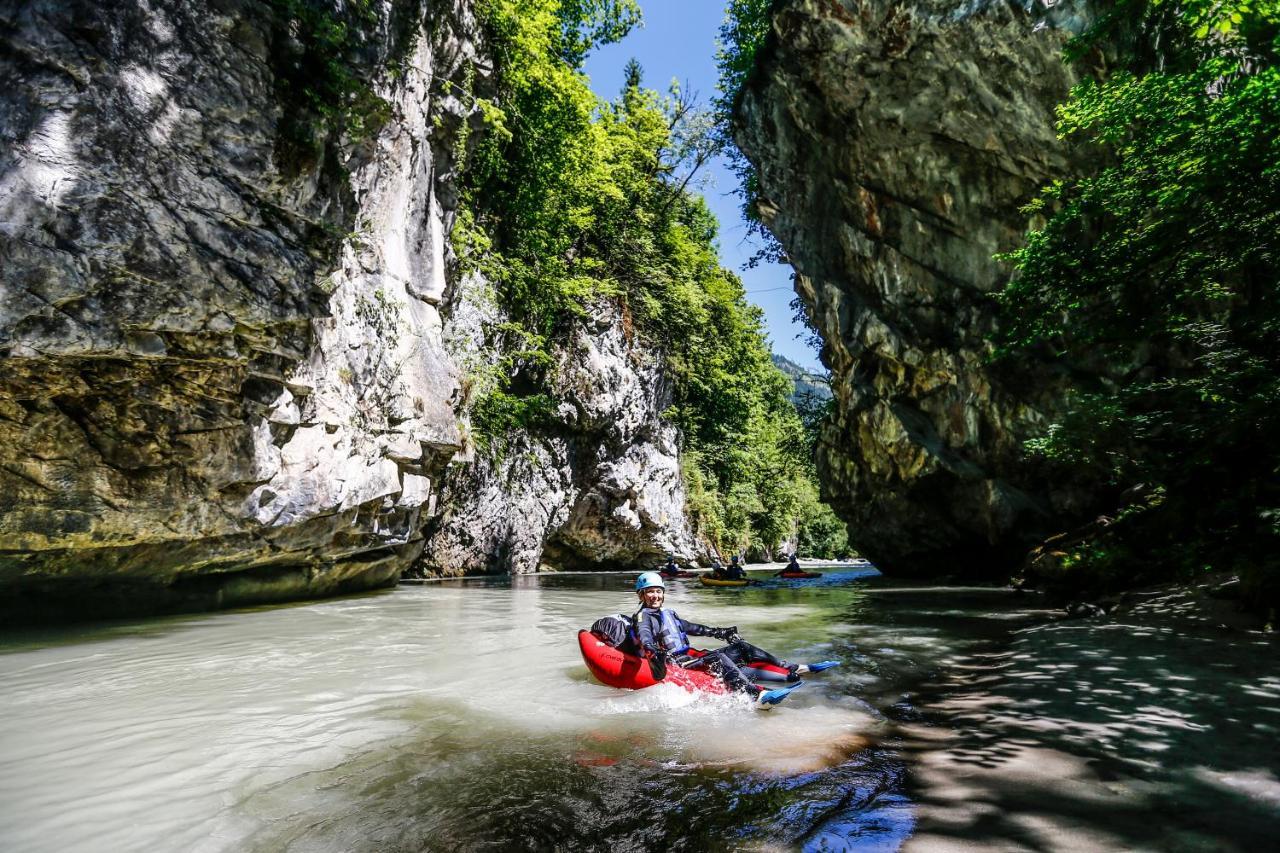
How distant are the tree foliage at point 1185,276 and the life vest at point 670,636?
590 centimetres

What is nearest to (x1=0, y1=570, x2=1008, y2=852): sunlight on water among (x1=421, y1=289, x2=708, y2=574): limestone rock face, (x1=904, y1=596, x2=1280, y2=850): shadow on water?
(x1=904, y1=596, x2=1280, y2=850): shadow on water

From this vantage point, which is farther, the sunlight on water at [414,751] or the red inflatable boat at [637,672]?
the red inflatable boat at [637,672]

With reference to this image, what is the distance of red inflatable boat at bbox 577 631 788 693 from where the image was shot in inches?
218

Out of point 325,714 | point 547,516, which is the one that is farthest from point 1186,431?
point 547,516

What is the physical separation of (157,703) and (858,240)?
1781 centimetres

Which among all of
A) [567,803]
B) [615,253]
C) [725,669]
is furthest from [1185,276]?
[615,253]

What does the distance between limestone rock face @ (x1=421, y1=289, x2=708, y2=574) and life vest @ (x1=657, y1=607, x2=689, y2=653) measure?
12.6 metres

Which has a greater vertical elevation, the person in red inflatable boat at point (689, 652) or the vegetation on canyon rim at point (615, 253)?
the vegetation on canyon rim at point (615, 253)

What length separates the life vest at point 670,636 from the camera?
6.01 metres

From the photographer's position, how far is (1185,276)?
7242mm

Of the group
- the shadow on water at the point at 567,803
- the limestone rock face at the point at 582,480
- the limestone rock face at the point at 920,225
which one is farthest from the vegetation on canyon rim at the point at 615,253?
the shadow on water at the point at 567,803

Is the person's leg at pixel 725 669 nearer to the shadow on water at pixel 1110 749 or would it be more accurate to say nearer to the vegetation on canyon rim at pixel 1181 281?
the shadow on water at pixel 1110 749

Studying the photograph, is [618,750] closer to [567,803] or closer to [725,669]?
[567,803]

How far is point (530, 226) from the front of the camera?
62.1 feet
